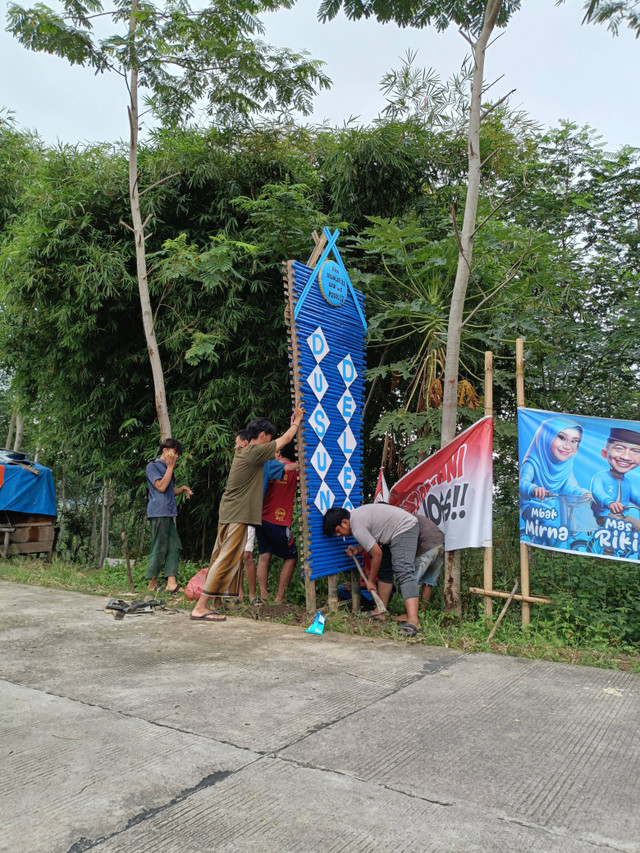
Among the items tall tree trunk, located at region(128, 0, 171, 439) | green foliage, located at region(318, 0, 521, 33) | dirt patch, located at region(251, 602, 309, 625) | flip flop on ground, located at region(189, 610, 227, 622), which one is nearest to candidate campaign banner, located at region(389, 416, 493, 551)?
dirt patch, located at region(251, 602, 309, 625)

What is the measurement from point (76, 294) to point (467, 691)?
20.7 feet

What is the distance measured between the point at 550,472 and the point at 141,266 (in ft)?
15.6

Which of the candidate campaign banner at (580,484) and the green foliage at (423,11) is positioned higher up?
the green foliage at (423,11)

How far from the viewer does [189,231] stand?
8.20 metres

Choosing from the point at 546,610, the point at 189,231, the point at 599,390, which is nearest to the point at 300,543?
the point at 546,610

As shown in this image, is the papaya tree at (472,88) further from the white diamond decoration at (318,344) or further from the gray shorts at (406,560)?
the white diamond decoration at (318,344)

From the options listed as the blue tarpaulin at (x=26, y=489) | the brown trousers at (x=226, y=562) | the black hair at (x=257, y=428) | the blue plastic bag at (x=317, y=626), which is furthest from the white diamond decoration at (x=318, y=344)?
the blue tarpaulin at (x=26, y=489)

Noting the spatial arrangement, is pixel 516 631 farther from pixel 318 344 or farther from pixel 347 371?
pixel 318 344

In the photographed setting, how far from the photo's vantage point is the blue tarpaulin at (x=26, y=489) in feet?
31.5

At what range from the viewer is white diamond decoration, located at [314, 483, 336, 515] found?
5.46m

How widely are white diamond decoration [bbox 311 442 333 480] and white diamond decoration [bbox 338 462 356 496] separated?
234 millimetres

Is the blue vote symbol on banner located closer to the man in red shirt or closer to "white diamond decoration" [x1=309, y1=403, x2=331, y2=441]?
"white diamond decoration" [x1=309, y1=403, x2=331, y2=441]

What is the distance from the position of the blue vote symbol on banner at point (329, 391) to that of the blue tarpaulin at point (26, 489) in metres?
5.96

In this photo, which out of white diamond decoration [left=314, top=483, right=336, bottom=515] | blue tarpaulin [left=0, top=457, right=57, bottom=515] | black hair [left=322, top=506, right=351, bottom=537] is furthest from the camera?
blue tarpaulin [left=0, top=457, right=57, bottom=515]
